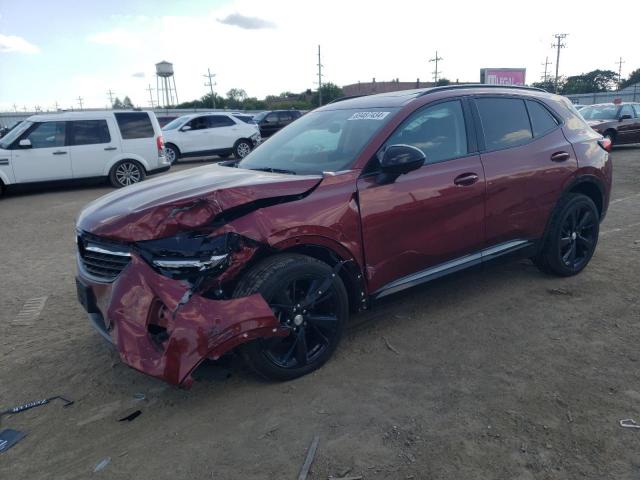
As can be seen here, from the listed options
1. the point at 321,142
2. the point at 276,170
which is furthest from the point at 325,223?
the point at 321,142

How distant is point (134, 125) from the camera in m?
12.3

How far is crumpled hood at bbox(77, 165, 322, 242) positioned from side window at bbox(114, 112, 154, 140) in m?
9.36

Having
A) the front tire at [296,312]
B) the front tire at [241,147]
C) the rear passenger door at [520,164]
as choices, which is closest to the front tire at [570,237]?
the rear passenger door at [520,164]

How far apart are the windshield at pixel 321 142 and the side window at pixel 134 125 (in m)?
8.65

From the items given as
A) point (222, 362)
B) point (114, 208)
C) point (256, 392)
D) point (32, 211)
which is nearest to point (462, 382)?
point (256, 392)

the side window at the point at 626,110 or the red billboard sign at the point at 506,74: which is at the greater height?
the red billboard sign at the point at 506,74

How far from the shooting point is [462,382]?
10.6ft

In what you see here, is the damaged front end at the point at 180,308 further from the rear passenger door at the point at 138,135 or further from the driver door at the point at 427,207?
the rear passenger door at the point at 138,135

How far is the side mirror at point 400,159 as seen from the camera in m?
3.43

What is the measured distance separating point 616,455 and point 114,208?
3119 mm

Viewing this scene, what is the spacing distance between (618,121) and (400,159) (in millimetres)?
15585

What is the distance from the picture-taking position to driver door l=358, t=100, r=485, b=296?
356 centimetres

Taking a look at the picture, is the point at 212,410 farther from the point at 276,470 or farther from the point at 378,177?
the point at 378,177

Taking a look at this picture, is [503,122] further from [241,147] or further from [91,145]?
[241,147]
